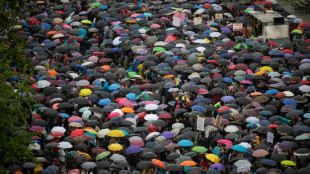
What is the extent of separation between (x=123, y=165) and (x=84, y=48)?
1233cm

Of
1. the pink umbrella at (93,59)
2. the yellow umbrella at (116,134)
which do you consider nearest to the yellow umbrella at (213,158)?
the yellow umbrella at (116,134)

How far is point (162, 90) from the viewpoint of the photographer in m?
26.8

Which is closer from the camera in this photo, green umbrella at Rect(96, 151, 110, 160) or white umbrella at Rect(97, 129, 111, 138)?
green umbrella at Rect(96, 151, 110, 160)

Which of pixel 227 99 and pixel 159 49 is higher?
pixel 159 49

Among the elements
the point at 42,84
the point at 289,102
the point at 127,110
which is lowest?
the point at 289,102

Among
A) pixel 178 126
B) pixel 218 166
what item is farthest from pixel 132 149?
pixel 218 166

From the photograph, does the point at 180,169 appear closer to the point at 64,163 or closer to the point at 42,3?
the point at 64,163

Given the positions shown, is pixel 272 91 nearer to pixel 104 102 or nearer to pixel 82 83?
pixel 104 102

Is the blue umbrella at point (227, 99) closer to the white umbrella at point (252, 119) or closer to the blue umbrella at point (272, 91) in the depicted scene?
the blue umbrella at point (272, 91)

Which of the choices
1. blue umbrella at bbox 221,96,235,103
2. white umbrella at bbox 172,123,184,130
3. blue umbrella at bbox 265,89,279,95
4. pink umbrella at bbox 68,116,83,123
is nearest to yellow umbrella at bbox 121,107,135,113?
pink umbrella at bbox 68,116,83,123

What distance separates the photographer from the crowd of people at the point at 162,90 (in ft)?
71.2

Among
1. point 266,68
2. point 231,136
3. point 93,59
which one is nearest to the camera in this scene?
point 231,136

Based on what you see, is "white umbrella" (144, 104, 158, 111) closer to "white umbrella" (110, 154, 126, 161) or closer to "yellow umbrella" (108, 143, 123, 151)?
"yellow umbrella" (108, 143, 123, 151)

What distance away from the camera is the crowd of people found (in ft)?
71.2
